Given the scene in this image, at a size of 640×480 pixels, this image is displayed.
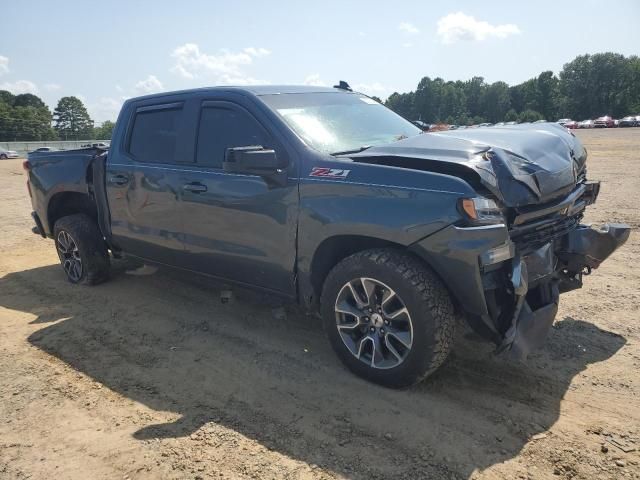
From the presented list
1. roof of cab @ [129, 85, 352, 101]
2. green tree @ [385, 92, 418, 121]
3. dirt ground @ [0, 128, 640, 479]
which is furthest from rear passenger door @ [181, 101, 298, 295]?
green tree @ [385, 92, 418, 121]

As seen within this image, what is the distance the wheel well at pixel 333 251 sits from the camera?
3380mm

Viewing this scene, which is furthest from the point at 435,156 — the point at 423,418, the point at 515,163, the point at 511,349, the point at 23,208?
the point at 23,208

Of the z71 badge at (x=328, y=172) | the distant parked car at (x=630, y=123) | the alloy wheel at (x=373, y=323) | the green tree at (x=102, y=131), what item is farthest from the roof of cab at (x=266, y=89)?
the distant parked car at (x=630, y=123)

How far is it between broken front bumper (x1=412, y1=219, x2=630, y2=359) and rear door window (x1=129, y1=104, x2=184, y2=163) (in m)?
2.53

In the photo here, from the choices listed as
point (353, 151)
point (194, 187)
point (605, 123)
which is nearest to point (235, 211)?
point (194, 187)

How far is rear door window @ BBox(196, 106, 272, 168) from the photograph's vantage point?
3895mm

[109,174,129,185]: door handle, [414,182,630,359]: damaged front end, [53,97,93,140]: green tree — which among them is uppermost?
[53,97,93,140]: green tree

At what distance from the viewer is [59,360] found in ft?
13.0

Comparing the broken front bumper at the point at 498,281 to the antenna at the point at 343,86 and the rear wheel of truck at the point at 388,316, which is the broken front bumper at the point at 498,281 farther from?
the antenna at the point at 343,86

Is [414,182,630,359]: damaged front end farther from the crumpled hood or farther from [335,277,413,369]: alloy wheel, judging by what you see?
[335,277,413,369]: alloy wheel

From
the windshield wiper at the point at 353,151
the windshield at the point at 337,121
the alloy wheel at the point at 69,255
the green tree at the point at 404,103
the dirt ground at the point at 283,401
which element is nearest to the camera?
the dirt ground at the point at 283,401

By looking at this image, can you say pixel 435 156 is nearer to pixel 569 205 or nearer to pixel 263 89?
pixel 569 205

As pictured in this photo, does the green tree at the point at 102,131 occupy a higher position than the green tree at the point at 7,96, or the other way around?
the green tree at the point at 7,96

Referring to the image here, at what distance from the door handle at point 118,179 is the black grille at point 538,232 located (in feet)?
11.5
